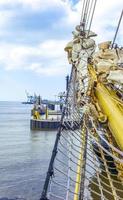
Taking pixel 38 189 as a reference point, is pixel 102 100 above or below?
above

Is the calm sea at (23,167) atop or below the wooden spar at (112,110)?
below

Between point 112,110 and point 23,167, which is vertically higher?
point 112,110

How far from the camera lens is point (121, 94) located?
625cm

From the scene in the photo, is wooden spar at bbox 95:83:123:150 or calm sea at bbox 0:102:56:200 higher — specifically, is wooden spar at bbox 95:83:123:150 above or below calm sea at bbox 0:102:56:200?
above

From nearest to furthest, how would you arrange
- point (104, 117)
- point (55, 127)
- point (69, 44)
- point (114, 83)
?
point (104, 117) → point (114, 83) → point (69, 44) → point (55, 127)

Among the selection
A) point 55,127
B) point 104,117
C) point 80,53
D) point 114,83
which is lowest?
point 55,127

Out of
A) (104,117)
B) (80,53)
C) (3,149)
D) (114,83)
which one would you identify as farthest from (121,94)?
(3,149)

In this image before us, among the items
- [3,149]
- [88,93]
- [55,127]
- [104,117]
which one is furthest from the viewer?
[55,127]

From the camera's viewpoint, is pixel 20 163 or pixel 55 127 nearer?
pixel 20 163

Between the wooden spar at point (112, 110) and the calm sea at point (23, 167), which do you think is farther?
the calm sea at point (23, 167)

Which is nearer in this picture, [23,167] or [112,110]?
[112,110]

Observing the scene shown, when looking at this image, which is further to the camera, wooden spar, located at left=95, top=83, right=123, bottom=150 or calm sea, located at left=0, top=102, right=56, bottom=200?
calm sea, located at left=0, top=102, right=56, bottom=200

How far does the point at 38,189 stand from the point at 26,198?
177cm

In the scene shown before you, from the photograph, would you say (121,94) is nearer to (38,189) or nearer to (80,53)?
(80,53)
